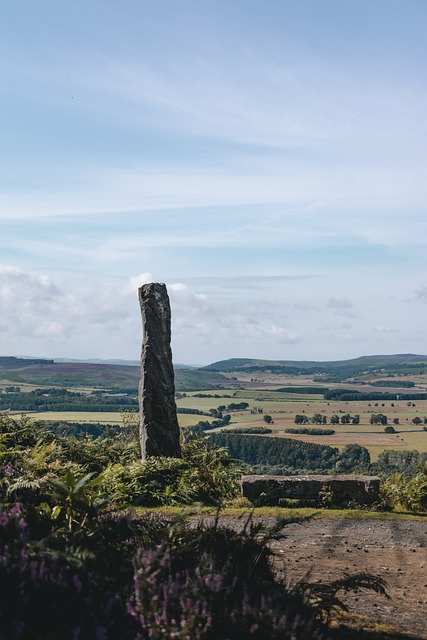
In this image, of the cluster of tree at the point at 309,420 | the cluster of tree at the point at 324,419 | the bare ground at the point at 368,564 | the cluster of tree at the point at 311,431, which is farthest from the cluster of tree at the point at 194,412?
the bare ground at the point at 368,564

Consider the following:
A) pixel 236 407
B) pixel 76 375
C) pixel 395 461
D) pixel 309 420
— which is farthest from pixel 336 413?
pixel 395 461

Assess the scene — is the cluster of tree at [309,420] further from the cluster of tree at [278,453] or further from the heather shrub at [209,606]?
the heather shrub at [209,606]

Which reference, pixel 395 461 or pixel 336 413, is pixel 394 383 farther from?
pixel 395 461

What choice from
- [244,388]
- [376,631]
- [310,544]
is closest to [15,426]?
[310,544]

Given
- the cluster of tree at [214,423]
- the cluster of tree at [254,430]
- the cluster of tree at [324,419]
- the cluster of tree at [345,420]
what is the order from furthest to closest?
the cluster of tree at [345,420] < the cluster of tree at [324,419] < the cluster of tree at [254,430] < the cluster of tree at [214,423]

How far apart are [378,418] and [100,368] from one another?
120 feet

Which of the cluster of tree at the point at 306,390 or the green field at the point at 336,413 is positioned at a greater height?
the cluster of tree at the point at 306,390

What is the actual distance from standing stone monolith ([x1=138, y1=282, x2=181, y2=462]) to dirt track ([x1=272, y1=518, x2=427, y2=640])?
17.0 feet

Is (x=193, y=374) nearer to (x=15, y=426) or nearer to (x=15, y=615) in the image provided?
(x=15, y=426)

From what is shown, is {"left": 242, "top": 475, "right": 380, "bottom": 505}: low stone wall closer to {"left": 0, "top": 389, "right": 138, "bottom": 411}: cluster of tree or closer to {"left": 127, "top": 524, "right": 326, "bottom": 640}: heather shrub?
{"left": 127, "top": 524, "right": 326, "bottom": 640}: heather shrub

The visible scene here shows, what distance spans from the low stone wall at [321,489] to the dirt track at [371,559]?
1287 mm

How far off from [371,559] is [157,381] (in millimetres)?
8032

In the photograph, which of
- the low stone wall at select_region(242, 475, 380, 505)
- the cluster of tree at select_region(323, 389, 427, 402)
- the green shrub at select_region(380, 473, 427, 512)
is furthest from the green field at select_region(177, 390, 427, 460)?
the low stone wall at select_region(242, 475, 380, 505)

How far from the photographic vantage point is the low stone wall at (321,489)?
41.4ft
